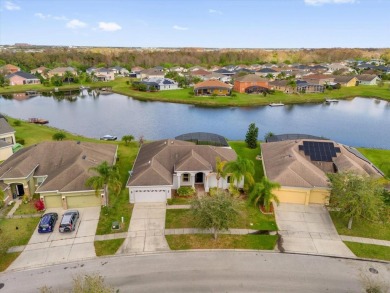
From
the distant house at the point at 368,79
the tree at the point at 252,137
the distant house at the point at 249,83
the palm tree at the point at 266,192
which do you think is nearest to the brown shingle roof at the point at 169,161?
the palm tree at the point at 266,192

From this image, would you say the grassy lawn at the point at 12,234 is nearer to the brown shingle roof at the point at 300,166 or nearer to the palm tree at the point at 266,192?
the palm tree at the point at 266,192

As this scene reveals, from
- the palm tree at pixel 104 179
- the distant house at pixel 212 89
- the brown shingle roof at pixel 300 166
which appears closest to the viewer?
the palm tree at pixel 104 179

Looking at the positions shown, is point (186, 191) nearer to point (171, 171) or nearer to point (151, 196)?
point (171, 171)

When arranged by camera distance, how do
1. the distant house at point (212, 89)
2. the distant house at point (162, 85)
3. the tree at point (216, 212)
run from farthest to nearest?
the distant house at point (162, 85)
the distant house at point (212, 89)
the tree at point (216, 212)

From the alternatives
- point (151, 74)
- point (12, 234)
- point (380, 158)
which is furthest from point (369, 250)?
point (151, 74)

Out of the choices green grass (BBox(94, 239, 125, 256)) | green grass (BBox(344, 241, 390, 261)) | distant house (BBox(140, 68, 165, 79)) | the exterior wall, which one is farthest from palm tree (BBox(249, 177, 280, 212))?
distant house (BBox(140, 68, 165, 79))

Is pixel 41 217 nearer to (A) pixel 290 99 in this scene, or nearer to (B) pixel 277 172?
(B) pixel 277 172
